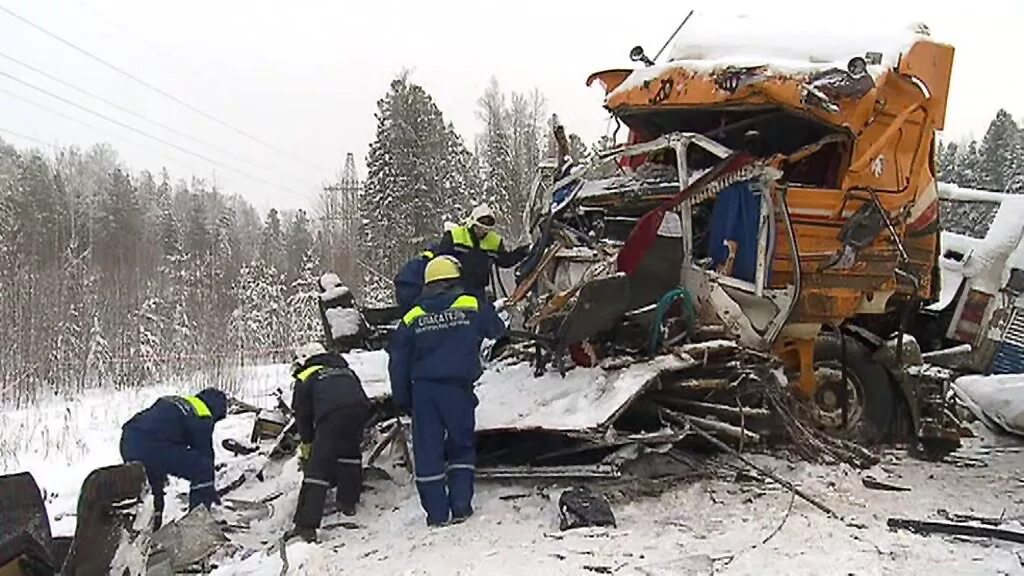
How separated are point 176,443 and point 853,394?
4.73 metres

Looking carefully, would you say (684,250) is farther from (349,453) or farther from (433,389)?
(349,453)

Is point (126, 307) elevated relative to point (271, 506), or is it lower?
elevated

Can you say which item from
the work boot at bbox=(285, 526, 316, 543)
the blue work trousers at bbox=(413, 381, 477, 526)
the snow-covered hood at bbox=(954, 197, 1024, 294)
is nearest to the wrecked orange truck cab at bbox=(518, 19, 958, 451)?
the snow-covered hood at bbox=(954, 197, 1024, 294)

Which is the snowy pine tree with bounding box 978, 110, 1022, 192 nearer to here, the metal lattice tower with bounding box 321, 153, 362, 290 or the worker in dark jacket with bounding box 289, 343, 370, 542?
the metal lattice tower with bounding box 321, 153, 362, 290

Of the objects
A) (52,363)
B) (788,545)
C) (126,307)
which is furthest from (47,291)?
(788,545)

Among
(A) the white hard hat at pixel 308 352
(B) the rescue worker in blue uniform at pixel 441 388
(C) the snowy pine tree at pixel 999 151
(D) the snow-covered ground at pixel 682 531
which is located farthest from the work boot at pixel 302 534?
(C) the snowy pine tree at pixel 999 151

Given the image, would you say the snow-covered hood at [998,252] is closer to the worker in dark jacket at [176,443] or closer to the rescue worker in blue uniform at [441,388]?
the rescue worker in blue uniform at [441,388]

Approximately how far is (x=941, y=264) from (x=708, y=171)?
3.13 meters

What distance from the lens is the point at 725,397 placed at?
241 inches

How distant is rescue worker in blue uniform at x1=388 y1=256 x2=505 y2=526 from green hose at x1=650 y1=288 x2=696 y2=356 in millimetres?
1184

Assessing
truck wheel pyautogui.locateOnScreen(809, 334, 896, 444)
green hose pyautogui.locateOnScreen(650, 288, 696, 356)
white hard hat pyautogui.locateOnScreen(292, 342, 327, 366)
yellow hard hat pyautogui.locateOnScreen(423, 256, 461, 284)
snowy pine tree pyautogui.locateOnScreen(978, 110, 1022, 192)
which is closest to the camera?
yellow hard hat pyautogui.locateOnScreen(423, 256, 461, 284)

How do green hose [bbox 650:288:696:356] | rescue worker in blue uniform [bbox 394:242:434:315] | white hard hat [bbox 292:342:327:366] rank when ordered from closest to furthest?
white hard hat [bbox 292:342:327:366]
green hose [bbox 650:288:696:356]
rescue worker in blue uniform [bbox 394:242:434:315]

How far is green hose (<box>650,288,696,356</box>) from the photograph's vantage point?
613cm

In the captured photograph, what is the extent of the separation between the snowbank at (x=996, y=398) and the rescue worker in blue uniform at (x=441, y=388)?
4553 millimetres
